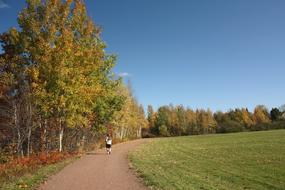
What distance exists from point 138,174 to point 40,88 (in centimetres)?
1043

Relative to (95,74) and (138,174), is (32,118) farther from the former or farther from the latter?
(138,174)

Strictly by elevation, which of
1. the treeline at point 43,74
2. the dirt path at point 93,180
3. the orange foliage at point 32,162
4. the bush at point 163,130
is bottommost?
the dirt path at point 93,180

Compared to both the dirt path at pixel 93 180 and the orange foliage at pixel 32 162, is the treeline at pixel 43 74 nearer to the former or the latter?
the orange foliage at pixel 32 162

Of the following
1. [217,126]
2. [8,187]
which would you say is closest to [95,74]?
[8,187]

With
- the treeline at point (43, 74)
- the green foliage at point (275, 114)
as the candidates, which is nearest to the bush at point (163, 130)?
the green foliage at point (275, 114)

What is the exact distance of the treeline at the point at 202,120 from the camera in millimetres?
106688

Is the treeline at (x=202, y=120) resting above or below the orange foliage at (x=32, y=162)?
above

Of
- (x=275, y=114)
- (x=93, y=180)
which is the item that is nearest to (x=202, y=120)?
(x=275, y=114)

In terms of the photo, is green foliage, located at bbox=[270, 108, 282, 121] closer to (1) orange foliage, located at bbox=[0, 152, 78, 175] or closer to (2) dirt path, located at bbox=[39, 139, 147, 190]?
(1) orange foliage, located at bbox=[0, 152, 78, 175]

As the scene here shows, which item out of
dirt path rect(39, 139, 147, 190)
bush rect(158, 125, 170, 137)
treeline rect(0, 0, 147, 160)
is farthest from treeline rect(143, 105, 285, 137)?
dirt path rect(39, 139, 147, 190)

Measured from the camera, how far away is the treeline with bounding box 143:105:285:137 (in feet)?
350

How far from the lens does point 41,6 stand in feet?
71.4

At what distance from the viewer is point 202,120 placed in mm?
111375

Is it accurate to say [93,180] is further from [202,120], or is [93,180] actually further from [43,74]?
[202,120]
